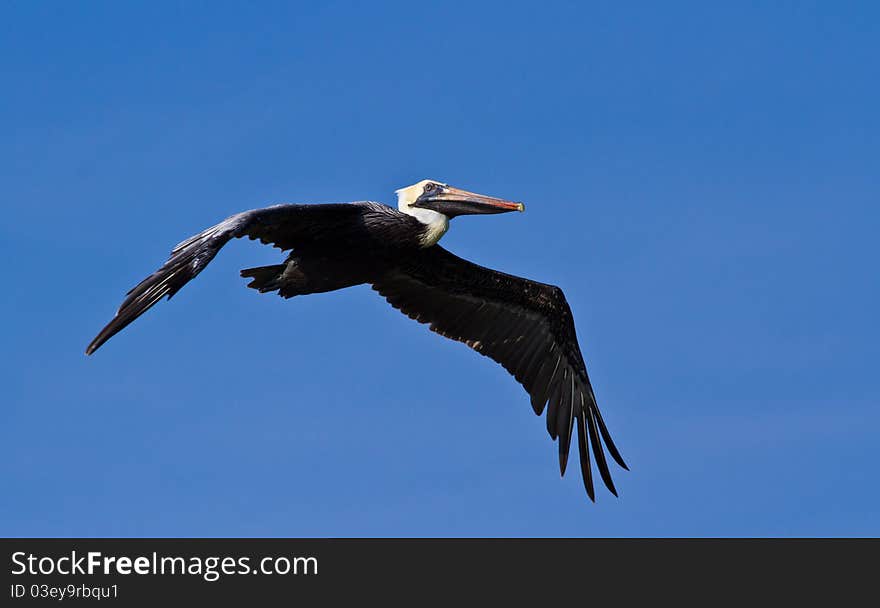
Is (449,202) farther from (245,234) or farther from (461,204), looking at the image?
(245,234)

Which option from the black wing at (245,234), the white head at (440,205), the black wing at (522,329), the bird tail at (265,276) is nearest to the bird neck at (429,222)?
the white head at (440,205)

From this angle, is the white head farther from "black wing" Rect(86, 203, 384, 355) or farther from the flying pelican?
"black wing" Rect(86, 203, 384, 355)

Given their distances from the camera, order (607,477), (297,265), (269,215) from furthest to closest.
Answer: (607,477), (297,265), (269,215)

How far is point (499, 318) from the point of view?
18906 mm

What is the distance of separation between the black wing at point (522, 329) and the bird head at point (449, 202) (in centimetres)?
133

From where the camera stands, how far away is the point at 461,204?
55.8 ft

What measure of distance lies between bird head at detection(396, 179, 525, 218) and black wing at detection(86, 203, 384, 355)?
58cm

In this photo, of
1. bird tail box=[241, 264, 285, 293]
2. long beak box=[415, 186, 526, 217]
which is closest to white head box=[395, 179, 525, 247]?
long beak box=[415, 186, 526, 217]

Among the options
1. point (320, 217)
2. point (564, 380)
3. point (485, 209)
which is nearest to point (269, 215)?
point (320, 217)

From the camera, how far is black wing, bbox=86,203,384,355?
13250 millimetres

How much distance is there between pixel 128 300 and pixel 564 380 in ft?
25.8

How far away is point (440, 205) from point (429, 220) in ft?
0.85
